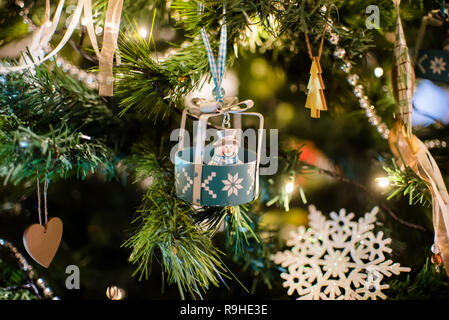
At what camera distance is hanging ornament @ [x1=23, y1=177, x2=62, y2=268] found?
454 millimetres

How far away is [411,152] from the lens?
47cm

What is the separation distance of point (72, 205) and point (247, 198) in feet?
1.81

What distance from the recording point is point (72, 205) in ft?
2.75

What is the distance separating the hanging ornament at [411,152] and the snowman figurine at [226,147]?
0.72 feet

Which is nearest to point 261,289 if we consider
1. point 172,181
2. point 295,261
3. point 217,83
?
point 295,261

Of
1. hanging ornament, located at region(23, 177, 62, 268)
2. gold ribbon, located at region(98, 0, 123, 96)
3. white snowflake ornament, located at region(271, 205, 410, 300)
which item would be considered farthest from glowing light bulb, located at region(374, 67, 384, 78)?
hanging ornament, located at region(23, 177, 62, 268)

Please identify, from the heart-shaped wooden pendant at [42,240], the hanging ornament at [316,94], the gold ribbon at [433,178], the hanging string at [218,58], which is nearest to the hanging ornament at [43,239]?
the heart-shaped wooden pendant at [42,240]

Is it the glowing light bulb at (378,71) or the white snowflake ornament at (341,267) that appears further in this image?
the glowing light bulb at (378,71)

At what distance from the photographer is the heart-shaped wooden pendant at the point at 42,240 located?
1.49 feet

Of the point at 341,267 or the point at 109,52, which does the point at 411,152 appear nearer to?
the point at 341,267

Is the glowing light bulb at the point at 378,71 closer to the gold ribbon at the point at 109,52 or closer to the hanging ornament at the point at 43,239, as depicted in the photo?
the gold ribbon at the point at 109,52

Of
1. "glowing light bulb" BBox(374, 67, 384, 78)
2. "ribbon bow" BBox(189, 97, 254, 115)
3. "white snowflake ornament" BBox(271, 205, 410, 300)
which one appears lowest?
"white snowflake ornament" BBox(271, 205, 410, 300)

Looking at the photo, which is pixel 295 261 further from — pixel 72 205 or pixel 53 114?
pixel 72 205

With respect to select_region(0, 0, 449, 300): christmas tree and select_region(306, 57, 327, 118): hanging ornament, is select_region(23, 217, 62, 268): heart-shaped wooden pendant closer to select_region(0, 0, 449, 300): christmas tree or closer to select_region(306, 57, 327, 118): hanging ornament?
select_region(0, 0, 449, 300): christmas tree
